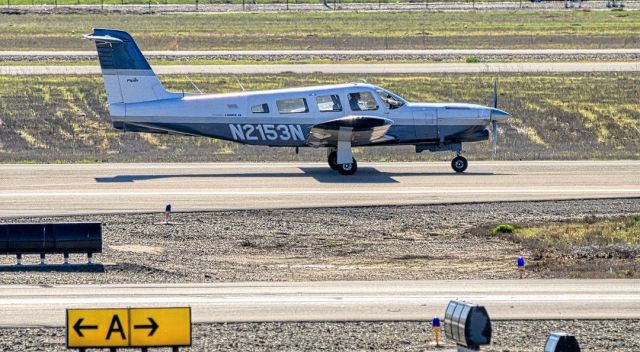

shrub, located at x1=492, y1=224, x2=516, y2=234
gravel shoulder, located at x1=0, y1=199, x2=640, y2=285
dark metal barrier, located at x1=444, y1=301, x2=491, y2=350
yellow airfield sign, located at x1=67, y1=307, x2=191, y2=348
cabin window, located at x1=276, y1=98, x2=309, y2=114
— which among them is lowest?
gravel shoulder, located at x1=0, y1=199, x2=640, y2=285

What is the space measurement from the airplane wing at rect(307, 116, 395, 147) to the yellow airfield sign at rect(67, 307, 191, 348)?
727 inches

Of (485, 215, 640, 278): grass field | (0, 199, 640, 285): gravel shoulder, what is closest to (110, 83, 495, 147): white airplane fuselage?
(0, 199, 640, 285): gravel shoulder

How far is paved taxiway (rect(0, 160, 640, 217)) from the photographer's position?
27.2m

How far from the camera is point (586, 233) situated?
938 inches

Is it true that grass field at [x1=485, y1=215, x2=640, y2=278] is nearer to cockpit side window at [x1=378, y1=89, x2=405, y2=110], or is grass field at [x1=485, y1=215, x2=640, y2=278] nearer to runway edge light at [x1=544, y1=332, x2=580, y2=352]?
cockpit side window at [x1=378, y1=89, x2=405, y2=110]

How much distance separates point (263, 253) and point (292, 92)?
10.3 meters

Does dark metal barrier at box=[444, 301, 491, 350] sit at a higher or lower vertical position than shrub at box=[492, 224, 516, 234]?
higher

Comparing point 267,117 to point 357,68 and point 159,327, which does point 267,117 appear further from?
point 357,68

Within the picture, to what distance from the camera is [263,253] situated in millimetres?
22234

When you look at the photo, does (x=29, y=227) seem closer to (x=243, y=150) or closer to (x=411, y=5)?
(x=243, y=150)

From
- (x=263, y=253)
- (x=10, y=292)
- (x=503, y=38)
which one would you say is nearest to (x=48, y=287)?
(x=10, y=292)

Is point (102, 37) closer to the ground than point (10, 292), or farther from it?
farther from it

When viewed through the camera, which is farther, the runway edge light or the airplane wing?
the airplane wing

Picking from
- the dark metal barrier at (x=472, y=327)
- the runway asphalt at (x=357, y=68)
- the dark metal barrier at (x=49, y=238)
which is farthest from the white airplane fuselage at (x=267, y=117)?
the runway asphalt at (x=357, y=68)
